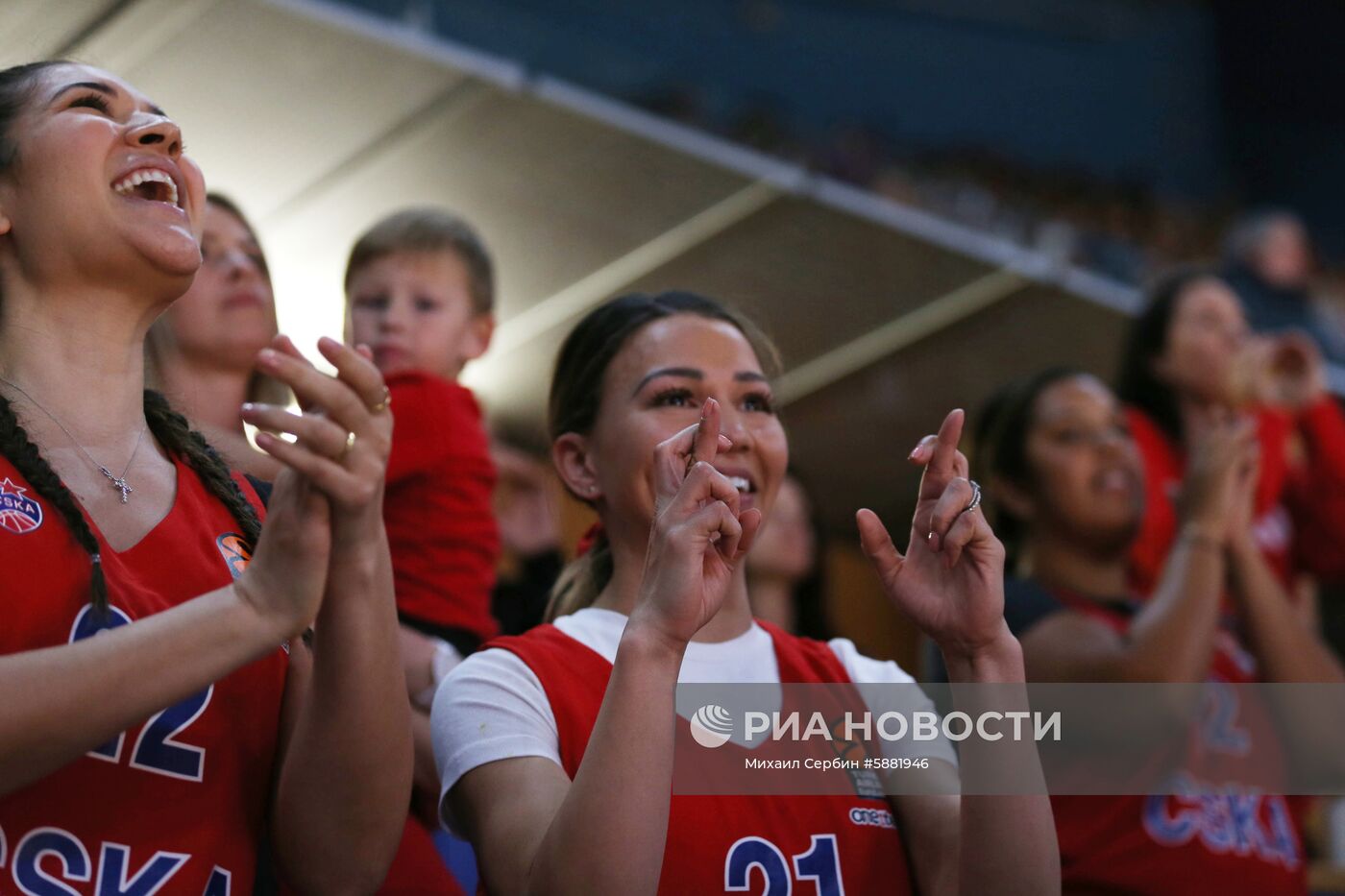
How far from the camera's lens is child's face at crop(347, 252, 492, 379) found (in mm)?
2492

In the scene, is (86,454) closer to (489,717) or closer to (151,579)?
(151,579)

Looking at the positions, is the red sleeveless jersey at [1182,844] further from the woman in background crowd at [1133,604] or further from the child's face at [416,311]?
the child's face at [416,311]

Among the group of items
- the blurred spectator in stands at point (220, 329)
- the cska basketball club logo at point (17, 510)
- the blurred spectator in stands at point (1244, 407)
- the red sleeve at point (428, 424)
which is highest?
the blurred spectator in stands at point (1244, 407)

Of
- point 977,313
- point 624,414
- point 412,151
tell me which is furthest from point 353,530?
point 977,313

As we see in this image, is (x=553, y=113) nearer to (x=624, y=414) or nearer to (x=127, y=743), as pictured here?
(x=624, y=414)

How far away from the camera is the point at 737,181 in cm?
409

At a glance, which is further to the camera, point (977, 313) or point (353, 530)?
point (977, 313)

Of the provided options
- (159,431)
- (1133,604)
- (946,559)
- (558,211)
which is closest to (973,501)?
(946,559)

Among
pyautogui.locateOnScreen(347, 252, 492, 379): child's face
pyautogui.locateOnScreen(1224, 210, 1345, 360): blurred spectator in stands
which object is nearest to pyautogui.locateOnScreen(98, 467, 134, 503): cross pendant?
pyautogui.locateOnScreen(347, 252, 492, 379): child's face

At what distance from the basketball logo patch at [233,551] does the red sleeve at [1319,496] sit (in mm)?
2605

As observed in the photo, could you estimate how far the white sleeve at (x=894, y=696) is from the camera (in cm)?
162

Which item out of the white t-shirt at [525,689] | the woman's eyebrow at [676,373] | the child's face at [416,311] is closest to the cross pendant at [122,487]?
the white t-shirt at [525,689]

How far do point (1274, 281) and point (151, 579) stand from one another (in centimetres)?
456

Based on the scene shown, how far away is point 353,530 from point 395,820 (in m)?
0.30
